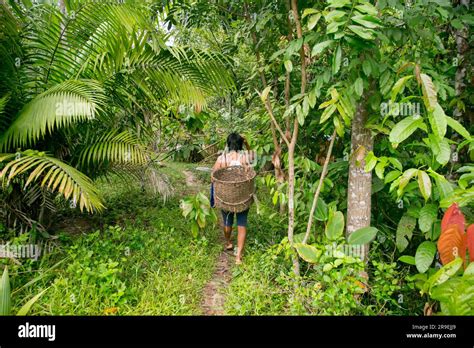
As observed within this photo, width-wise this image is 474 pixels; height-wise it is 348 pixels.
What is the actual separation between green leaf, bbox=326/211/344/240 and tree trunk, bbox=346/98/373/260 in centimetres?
12

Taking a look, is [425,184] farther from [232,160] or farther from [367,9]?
[232,160]

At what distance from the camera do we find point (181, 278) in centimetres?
289

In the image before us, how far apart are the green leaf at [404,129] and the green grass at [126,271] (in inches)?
66.9

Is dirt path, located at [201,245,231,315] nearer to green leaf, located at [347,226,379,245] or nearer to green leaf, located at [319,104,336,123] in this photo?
green leaf, located at [347,226,379,245]

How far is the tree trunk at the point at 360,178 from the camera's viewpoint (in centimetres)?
246

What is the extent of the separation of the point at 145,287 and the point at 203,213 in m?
0.80

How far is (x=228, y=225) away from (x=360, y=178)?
4.74ft

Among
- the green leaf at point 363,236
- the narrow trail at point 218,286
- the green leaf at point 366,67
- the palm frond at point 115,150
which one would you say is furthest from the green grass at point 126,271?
the green leaf at point 366,67

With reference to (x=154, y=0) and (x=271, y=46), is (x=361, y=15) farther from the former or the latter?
(x=154, y=0)

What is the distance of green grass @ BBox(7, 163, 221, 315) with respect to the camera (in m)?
2.41

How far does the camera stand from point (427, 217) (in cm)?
216

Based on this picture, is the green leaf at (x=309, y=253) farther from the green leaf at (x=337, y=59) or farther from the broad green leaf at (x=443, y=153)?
the green leaf at (x=337, y=59)

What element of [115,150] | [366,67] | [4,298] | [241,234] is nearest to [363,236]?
[366,67]
